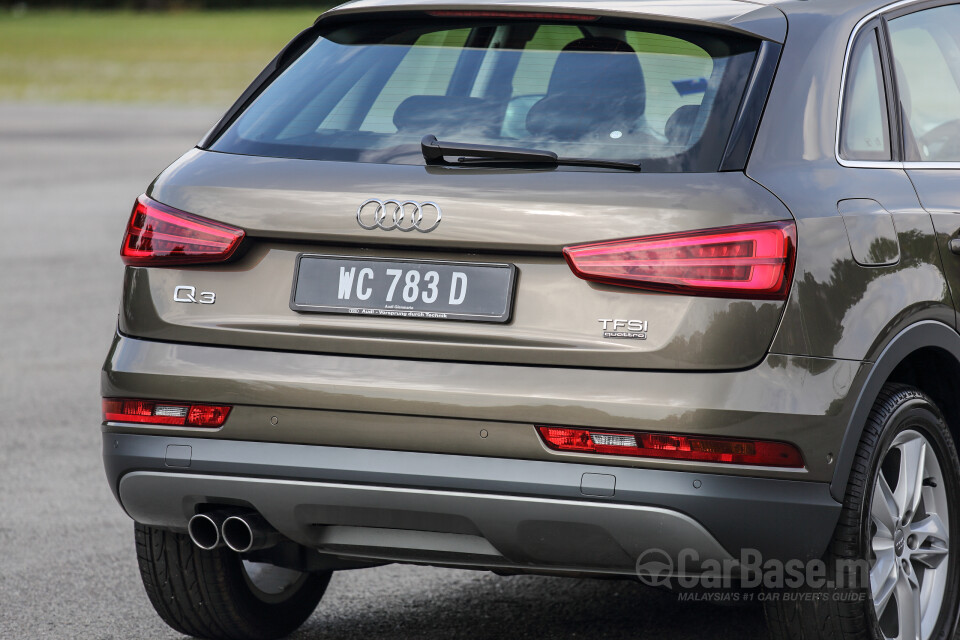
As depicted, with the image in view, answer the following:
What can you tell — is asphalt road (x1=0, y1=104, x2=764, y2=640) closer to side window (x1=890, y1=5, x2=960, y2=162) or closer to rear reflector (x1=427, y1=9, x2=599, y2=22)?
side window (x1=890, y1=5, x2=960, y2=162)

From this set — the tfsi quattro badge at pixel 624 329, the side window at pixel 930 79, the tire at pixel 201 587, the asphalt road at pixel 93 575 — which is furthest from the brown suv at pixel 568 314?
the asphalt road at pixel 93 575

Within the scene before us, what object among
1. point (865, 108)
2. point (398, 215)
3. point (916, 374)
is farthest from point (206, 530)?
point (865, 108)

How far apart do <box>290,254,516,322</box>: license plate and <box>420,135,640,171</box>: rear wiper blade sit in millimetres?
269

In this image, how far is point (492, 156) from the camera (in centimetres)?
369

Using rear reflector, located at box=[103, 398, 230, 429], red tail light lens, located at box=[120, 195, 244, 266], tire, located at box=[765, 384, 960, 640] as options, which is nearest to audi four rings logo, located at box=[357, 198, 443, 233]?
red tail light lens, located at box=[120, 195, 244, 266]

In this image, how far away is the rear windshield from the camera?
12.1ft

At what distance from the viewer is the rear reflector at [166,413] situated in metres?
3.77

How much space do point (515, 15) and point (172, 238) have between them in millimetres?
1037

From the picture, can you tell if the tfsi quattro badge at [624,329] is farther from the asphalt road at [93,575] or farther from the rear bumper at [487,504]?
the asphalt road at [93,575]

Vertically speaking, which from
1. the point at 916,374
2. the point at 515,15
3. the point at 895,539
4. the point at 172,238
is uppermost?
the point at 515,15

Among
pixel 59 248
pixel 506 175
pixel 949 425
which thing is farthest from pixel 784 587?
pixel 59 248

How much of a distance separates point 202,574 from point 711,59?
6.45ft

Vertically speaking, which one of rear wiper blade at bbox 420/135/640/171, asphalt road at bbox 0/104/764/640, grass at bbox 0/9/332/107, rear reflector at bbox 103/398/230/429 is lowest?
grass at bbox 0/9/332/107

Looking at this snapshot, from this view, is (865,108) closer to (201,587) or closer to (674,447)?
(674,447)
